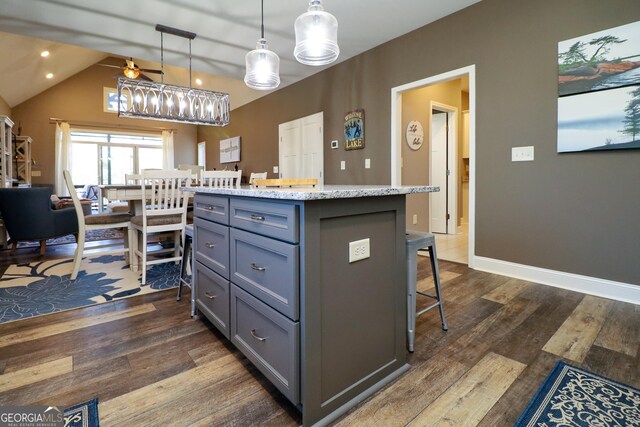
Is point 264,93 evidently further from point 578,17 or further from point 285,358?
point 285,358

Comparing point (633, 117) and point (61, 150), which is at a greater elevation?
point (61, 150)

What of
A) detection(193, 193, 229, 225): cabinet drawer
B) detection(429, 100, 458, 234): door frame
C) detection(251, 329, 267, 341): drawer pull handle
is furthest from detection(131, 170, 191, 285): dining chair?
detection(429, 100, 458, 234): door frame

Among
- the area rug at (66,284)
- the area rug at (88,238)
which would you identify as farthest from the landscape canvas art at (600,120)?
the area rug at (88,238)

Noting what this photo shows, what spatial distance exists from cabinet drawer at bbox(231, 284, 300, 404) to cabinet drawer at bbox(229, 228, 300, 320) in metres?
0.05

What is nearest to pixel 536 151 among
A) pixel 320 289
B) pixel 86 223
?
pixel 320 289

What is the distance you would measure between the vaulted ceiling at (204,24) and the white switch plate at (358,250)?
276 cm

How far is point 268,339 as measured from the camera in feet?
4.19

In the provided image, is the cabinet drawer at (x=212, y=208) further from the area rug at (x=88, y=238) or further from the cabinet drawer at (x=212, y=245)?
the area rug at (x=88, y=238)

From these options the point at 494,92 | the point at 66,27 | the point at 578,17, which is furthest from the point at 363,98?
the point at 66,27

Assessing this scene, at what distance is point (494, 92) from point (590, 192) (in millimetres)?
1197

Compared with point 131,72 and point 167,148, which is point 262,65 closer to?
point 131,72

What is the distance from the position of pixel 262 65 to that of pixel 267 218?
6.05 ft

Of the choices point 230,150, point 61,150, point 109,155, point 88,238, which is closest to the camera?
point 88,238

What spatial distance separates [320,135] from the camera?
4910mm
